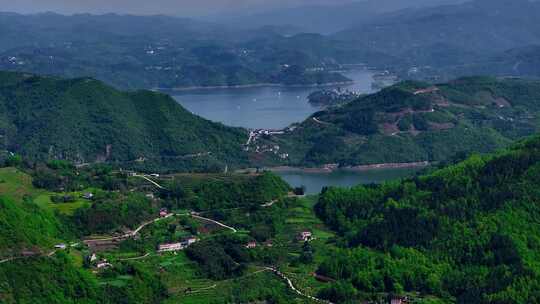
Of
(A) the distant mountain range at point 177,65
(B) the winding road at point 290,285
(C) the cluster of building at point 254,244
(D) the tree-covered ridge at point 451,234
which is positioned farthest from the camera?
(A) the distant mountain range at point 177,65

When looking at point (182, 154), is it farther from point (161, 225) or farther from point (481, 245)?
point (481, 245)

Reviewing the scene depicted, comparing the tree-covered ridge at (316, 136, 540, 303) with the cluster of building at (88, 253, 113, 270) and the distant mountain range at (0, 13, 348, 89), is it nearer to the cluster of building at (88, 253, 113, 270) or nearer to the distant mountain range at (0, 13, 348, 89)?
the cluster of building at (88, 253, 113, 270)

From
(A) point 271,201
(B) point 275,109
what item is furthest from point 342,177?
(B) point 275,109

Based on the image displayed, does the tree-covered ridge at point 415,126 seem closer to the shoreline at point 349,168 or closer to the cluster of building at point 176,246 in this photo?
the shoreline at point 349,168

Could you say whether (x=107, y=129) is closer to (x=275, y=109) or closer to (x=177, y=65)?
(x=275, y=109)

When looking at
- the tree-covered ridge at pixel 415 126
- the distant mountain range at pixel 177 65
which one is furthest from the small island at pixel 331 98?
the distant mountain range at pixel 177 65

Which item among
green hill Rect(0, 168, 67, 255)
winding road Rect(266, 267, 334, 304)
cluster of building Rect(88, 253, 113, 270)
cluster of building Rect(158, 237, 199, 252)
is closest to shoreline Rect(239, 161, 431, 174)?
green hill Rect(0, 168, 67, 255)
